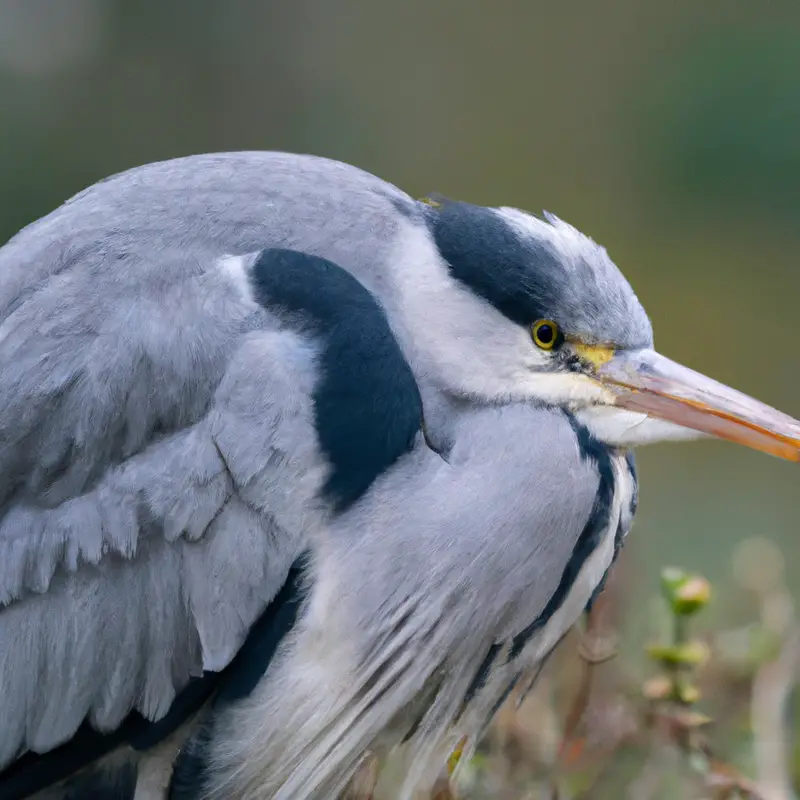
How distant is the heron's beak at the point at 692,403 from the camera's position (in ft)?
6.29

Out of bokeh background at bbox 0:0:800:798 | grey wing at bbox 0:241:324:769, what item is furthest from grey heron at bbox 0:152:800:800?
bokeh background at bbox 0:0:800:798

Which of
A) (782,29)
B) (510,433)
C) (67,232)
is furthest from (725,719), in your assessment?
(782,29)

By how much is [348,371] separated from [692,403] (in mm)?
516

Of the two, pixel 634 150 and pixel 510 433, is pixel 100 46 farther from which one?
pixel 510 433

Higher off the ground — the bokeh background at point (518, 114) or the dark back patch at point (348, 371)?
the dark back patch at point (348, 371)

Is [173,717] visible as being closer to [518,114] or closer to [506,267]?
[506,267]

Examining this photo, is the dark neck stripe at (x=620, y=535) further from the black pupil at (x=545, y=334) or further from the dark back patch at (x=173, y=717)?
the dark back patch at (x=173, y=717)

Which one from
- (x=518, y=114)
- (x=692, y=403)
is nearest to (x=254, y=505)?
(x=692, y=403)

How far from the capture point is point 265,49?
6.82 metres

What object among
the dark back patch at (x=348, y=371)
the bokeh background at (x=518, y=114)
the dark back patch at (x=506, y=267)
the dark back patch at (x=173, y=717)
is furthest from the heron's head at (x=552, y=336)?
the bokeh background at (x=518, y=114)

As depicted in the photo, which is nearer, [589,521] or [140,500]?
[140,500]

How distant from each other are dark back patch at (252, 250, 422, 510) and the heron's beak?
12.3 inches

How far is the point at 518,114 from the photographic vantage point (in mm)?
7004

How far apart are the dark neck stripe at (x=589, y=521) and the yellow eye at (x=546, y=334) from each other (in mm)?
118
